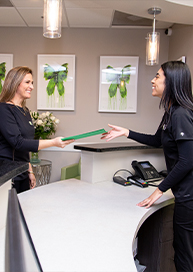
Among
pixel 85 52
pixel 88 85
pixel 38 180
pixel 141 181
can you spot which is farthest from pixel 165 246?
pixel 85 52

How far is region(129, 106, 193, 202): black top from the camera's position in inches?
55.8

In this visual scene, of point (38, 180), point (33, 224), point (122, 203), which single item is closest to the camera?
point (33, 224)

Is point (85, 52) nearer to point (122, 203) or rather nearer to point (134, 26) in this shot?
point (134, 26)

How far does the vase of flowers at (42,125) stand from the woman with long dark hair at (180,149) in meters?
2.59

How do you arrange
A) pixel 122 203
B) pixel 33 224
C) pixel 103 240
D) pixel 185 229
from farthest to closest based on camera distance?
1. pixel 122 203
2. pixel 185 229
3. pixel 33 224
4. pixel 103 240

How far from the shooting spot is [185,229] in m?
1.45

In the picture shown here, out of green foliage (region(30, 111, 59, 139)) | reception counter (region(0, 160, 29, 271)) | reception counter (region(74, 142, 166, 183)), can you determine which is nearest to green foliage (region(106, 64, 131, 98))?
green foliage (region(30, 111, 59, 139))

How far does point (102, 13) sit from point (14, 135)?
2.65m

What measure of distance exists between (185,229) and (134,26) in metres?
3.56

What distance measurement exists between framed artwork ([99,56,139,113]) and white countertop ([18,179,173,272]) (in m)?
2.47

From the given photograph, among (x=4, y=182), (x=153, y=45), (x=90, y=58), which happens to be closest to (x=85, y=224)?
(x=4, y=182)

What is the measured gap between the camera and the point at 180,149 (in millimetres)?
1441

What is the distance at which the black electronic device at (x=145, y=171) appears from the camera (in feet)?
7.31

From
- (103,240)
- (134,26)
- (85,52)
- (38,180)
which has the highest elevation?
(134,26)
